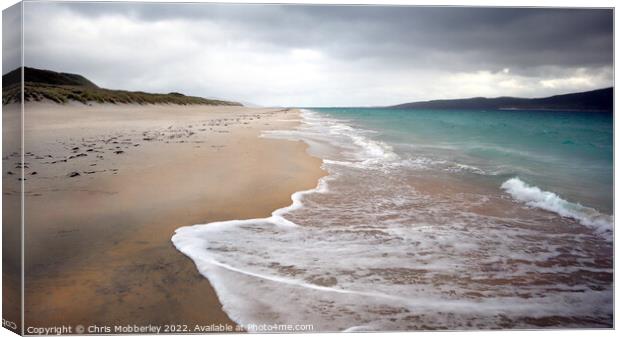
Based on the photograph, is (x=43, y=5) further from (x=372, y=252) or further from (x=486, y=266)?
(x=486, y=266)

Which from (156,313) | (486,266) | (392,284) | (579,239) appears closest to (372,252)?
(392,284)

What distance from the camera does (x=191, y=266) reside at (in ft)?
9.55

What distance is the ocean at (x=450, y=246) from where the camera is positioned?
2.84 metres

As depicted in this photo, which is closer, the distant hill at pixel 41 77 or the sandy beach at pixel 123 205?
the sandy beach at pixel 123 205

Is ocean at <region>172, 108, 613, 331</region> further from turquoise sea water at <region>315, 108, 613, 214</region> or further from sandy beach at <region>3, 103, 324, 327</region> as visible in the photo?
sandy beach at <region>3, 103, 324, 327</region>

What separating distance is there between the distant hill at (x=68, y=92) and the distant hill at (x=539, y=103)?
6.10ft

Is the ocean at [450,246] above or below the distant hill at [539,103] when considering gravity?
below

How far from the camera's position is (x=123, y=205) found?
331 cm

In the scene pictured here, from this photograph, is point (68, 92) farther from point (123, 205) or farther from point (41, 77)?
point (123, 205)

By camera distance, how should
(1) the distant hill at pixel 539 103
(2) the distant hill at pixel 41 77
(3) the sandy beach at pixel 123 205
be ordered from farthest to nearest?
(1) the distant hill at pixel 539 103 < (2) the distant hill at pixel 41 77 < (3) the sandy beach at pixel 123 205

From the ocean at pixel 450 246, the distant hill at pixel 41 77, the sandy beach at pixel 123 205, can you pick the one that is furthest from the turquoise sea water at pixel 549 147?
the distant hill at pixel 41 77

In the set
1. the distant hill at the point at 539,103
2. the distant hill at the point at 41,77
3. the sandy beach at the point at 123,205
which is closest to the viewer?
the sandy beach at the point at 123,205

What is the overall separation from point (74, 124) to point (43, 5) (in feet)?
4.94

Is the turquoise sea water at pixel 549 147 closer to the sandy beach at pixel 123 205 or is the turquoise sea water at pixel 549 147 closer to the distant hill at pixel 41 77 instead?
the sandy beach at pixel 123 205
